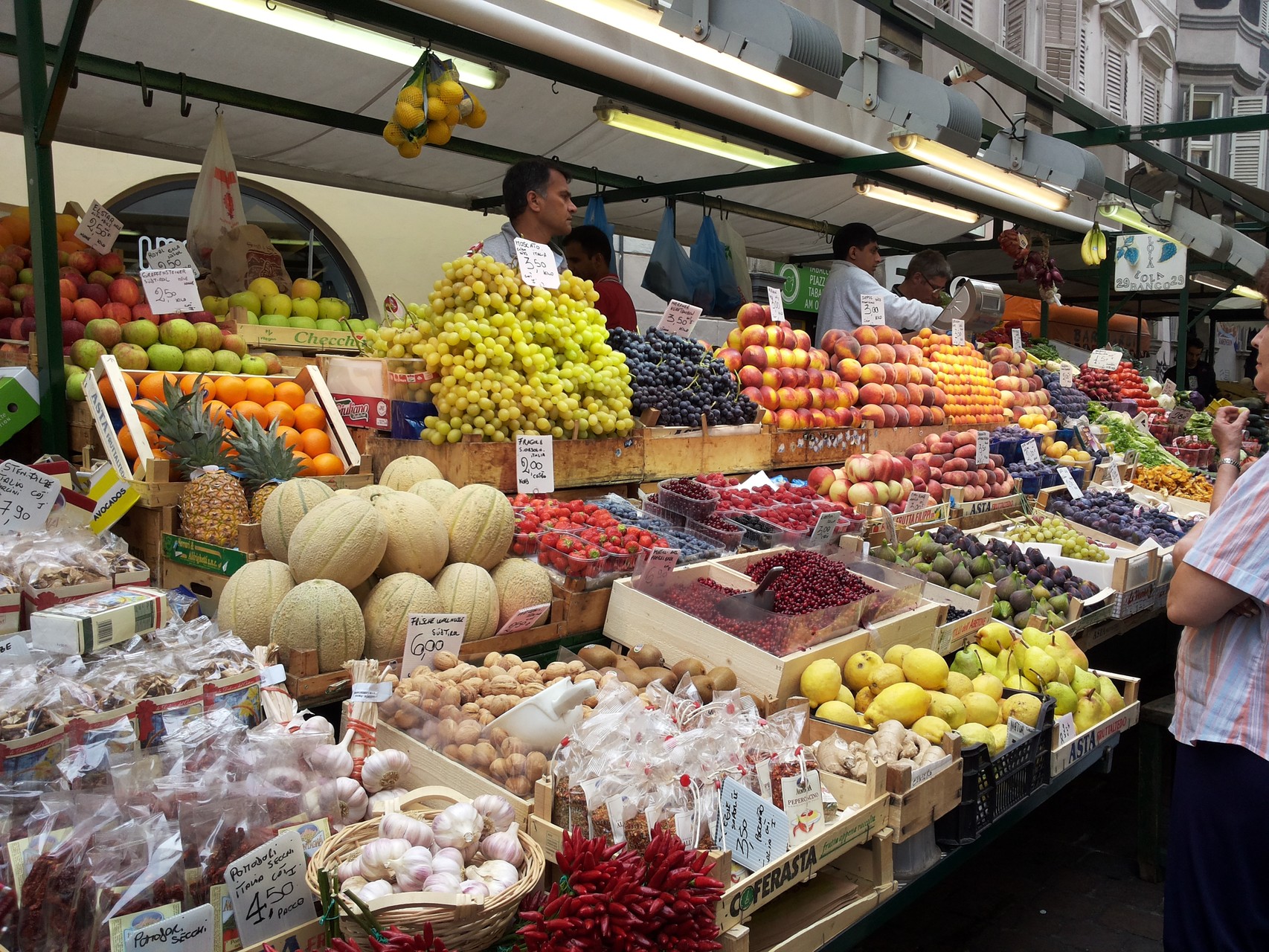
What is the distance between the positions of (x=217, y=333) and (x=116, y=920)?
9.72ft

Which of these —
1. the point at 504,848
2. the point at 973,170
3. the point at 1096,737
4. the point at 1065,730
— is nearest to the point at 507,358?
the point at 504,848

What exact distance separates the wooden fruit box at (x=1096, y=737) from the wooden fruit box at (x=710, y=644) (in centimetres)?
65

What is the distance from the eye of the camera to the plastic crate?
2.38 metres

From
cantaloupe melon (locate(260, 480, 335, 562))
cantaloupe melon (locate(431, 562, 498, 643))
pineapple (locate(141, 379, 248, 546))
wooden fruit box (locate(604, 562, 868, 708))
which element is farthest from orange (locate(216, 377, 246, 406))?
wooden fruit box (locate(604, 562, 868, 708))

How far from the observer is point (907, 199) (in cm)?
802

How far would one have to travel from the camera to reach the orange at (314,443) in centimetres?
329

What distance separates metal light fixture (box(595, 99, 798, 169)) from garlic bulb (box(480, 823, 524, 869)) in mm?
5022

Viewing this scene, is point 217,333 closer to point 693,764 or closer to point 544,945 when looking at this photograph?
point 693,764

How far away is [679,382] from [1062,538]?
2.07m

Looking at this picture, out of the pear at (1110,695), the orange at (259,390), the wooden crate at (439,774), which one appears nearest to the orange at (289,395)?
the orange at (259,390)

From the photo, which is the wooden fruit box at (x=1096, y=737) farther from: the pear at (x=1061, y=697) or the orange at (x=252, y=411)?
the orange at (x=252, y=411)

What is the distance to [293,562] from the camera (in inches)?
94.7

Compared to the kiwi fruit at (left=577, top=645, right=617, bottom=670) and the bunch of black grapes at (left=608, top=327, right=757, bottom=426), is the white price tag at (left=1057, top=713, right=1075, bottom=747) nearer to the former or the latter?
the kiwi fruit at (left=577, top=645, right=617, bottom=670)

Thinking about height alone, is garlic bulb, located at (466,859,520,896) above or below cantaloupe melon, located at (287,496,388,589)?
below
